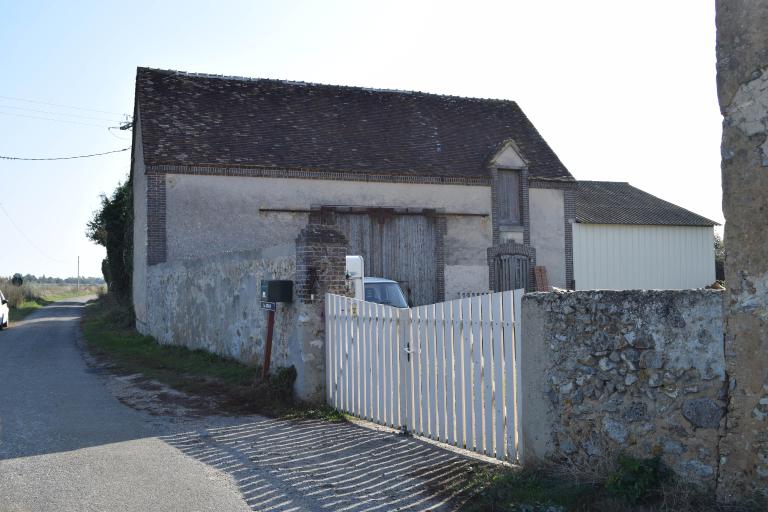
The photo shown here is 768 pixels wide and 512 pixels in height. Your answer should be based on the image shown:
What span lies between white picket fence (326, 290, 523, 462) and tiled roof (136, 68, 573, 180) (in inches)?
520

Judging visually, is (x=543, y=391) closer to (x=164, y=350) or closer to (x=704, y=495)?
(x=704, y=495)

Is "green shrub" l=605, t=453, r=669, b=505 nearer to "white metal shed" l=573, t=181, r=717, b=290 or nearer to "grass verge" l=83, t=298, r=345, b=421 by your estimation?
"grass verge" l=83, t=298, r=345, b=421

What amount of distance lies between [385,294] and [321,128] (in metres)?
10.1

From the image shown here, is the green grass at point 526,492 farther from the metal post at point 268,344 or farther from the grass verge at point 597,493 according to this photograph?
the metal post at point 268,344

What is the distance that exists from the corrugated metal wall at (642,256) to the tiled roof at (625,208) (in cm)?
29

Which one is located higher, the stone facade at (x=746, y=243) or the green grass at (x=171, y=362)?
the stone facade at (x=746, y=243)

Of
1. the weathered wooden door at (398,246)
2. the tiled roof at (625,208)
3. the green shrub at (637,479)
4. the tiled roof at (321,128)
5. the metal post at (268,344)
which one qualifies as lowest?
the green shrub at (637,479)

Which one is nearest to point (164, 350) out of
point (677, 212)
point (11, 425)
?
point (11, 425)

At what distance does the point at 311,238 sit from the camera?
31.8ft

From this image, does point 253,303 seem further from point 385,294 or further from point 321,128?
point 321,128

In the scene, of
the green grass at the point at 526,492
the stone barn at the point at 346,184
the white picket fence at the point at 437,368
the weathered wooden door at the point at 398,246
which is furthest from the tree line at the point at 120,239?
the green grass at the point at 526,492

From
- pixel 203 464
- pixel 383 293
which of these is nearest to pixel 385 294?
pixel 383 293

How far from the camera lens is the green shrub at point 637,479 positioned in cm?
499

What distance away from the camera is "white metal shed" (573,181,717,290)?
92.2 feet
